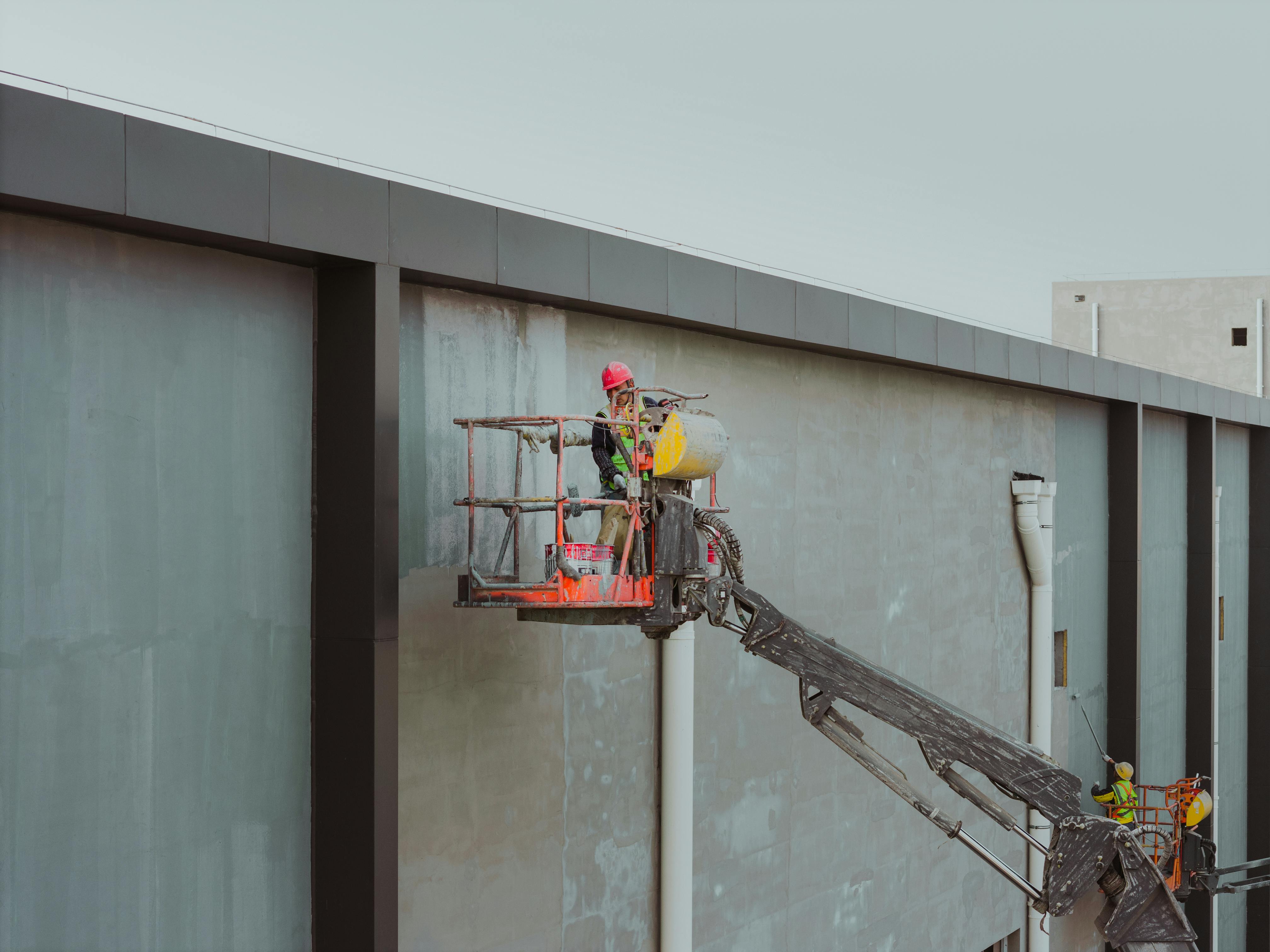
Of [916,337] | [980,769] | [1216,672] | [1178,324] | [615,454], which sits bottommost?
[1216,672]

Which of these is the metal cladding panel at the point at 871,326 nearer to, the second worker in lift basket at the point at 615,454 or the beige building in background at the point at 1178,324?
the second worker in lift basket at the point at 615,454

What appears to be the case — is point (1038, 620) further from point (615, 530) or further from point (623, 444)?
point (623, 444)

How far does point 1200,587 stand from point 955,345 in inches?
395

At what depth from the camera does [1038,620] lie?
57.7 ft

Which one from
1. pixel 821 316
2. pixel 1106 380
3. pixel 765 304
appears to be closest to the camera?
pixel 765 304

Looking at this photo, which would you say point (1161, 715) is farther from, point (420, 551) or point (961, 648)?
point (420, 551)

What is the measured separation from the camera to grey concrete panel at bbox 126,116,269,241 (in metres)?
7.54

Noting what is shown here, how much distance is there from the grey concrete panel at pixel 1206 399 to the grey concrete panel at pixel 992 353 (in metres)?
7.18

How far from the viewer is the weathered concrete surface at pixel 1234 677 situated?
928 inches

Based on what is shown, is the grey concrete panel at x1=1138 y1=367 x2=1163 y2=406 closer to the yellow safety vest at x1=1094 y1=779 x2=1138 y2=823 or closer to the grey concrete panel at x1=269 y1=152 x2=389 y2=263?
the yellow safety vest at x1=1094 y1=779 x2=1138 y2=823

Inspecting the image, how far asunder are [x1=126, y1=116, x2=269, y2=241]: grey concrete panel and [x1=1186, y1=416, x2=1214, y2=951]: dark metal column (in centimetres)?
1918

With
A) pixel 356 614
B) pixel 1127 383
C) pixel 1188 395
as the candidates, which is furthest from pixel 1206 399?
pixel 356 614

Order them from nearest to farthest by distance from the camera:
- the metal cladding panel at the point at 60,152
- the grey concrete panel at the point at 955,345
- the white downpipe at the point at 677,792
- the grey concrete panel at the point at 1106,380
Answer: the metal cladding panel at the point at 60,152, the white downpipe at the point at 677,792, the grey concrete panel at the point at 955,345, the grey concrete panel at the point at 1106,380

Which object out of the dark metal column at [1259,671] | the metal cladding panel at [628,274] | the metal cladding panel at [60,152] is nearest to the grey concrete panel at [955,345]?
the metal cladding panel at [628,274]
